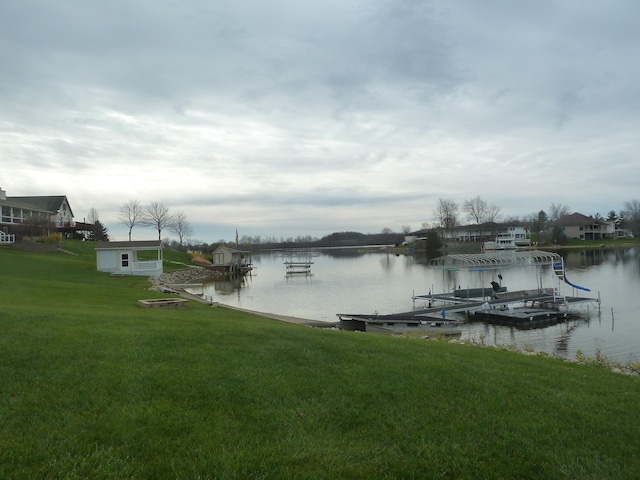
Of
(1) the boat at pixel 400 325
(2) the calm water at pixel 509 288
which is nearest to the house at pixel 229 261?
Result: (2) the calm water at pixel 509 288

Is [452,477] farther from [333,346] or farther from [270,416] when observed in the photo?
[333,346]

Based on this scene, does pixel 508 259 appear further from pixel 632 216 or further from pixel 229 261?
pixel 632 216

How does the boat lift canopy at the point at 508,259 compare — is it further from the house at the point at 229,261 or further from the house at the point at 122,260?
the house at the point at 229,261

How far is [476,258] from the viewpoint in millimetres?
33969

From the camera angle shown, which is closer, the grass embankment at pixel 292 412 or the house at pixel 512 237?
the grass embankment at pixel 292 412

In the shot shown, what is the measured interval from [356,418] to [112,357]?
4384 millimetres

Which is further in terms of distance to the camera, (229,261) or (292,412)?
(229,261)

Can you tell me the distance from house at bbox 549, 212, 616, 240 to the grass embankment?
129m

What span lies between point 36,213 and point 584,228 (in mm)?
122822

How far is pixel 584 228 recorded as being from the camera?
122375mm

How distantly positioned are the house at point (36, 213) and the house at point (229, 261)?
2150 cm

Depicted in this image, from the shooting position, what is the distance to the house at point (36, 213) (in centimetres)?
5372

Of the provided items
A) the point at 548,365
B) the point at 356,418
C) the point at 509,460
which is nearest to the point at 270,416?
the point at 356,418

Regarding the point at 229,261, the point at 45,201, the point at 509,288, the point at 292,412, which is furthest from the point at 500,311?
the point at 45,201
